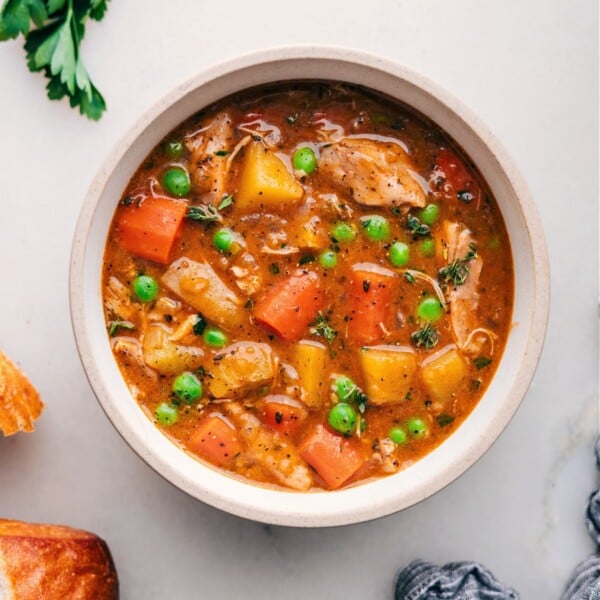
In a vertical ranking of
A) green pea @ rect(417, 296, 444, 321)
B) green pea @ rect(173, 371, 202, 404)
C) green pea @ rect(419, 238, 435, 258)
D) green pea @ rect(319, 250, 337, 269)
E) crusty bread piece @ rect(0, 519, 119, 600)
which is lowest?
crusty bread piece @ rect(0, 519, 119, 600)

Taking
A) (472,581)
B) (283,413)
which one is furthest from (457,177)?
(472,581)

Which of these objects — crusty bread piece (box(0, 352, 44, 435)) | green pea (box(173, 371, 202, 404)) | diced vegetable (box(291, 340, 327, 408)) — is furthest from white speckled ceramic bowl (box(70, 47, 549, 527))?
crusty bread piece (box(0, 352, 44, 435))

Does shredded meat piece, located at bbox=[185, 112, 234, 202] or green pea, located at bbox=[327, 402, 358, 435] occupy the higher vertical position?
shredded meat piece, located at bbox=[185, 112, 234, 202]

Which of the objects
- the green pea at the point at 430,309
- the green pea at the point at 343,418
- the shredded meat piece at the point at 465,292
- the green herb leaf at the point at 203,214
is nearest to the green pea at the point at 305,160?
the green herb leaf at the point at 203,214

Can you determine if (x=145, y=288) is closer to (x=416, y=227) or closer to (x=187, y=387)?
(x=187, y=387)

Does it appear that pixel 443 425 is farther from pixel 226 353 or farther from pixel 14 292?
pixel 14 292

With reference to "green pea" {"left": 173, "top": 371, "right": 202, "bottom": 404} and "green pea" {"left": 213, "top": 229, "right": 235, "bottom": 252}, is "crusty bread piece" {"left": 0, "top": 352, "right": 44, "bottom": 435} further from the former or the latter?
"green pea" {"left": 213, "top": 229, "right": 235, "bottom": 252}

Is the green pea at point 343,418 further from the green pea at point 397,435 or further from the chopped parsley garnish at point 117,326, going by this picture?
the chopped parsley garnish at point 117,326

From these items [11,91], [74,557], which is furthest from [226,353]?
[11,91]
